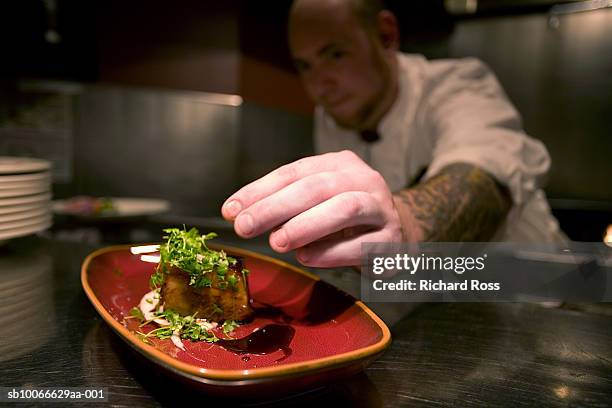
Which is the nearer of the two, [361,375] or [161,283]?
[361,375]

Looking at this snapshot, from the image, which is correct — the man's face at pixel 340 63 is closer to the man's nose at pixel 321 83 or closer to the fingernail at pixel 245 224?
the man's nose at pixel 321 83

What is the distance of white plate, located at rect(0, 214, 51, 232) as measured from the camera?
1214mm

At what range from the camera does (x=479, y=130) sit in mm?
1366

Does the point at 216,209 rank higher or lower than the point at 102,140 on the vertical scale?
lower

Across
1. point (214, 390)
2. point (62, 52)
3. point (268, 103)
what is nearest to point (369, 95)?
point (268, 103)

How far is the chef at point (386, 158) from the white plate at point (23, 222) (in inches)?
32.8

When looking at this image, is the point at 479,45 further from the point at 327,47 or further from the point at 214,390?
the point at 214,390

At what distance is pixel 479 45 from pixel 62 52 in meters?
2.25

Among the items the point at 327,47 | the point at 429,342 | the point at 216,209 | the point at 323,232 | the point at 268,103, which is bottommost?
A: the point at 216,209

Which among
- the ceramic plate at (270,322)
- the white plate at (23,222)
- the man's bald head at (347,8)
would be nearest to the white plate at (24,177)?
the white plate at (23,222)

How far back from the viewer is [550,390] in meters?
0.59

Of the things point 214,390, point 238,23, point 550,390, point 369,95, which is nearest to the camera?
point 214,390

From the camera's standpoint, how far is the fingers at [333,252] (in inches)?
28.5

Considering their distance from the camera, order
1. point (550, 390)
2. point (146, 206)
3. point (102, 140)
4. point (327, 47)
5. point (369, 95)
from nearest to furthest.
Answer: point (550, 390), point (327, 47), point (369, 95), point (146, 206), point (102, 140)
